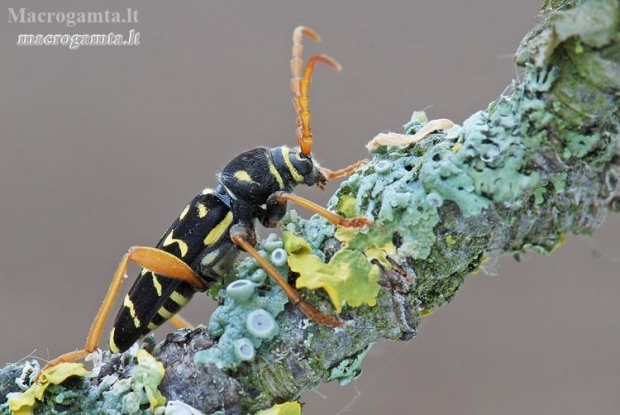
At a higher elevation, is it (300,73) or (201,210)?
(300,73)

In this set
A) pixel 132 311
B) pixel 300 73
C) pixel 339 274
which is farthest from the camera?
pixel 132 311

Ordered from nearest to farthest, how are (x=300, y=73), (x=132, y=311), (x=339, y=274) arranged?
(x=339, y=274) < (x=300, y=73) < (x=132, y=311)

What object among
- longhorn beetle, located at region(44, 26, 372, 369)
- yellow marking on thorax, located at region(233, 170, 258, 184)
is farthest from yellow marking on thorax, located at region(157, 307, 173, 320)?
yellow marking on thorax, located at region(233, 170, 258, 184)

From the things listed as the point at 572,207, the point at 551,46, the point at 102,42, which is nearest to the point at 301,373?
the point at 572,207

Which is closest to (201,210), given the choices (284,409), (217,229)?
(217,229)

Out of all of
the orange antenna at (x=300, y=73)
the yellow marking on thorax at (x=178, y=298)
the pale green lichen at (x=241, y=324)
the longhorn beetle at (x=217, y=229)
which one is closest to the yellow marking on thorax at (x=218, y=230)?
the longhorn beetle at (x=217, y=229)

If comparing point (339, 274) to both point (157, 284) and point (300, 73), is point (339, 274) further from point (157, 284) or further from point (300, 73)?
point (157, 284)

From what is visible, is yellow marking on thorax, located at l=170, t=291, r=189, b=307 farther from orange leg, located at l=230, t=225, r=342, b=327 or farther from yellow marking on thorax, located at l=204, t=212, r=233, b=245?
orange leg, located at l=230, t=225, r=342, b=327
